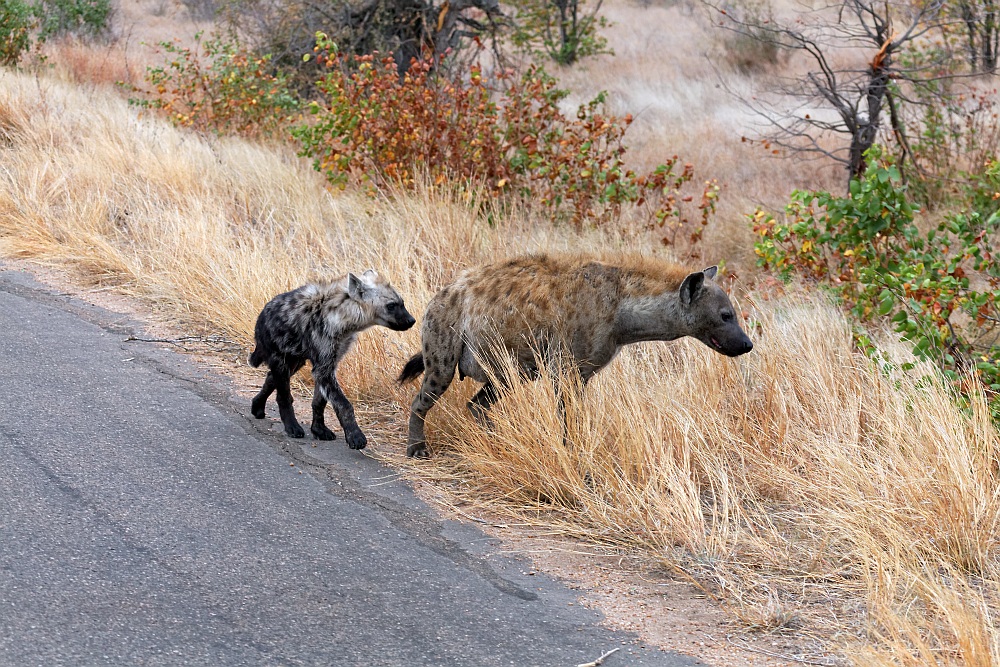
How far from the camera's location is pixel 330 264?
27.9 ft

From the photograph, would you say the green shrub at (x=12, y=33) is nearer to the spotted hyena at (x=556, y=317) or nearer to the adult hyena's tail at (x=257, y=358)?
the adult hyena's tail at (x=257, y=358)

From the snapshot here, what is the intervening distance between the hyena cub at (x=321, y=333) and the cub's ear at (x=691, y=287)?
1.48m

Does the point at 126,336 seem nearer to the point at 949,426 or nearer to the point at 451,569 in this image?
the point at 451,569

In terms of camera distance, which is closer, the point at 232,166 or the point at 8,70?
the point at 232,166

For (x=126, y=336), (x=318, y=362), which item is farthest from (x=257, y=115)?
(x=318, y=362)

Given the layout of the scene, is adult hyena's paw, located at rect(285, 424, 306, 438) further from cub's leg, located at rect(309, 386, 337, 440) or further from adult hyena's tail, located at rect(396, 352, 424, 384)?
adult hyena's tail, located at rect(396, 352, 424, 384)

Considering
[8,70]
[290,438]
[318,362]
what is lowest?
[290,438]

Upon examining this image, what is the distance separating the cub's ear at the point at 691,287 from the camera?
5578 mm

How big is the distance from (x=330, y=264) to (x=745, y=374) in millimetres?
3409

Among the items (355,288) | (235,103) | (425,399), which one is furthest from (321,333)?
(235,103)

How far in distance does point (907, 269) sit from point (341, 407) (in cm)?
295

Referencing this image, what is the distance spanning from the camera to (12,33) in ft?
51.9

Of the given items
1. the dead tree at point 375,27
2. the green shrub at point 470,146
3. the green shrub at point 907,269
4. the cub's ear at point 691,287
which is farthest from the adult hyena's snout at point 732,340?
the dead tree at point 375,27

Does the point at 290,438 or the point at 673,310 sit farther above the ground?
Result: the point at 673,310
